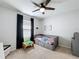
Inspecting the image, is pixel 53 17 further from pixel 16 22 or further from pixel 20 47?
pixel 20 47

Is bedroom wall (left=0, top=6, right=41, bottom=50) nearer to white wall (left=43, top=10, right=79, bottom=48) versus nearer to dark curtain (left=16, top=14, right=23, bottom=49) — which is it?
dark curtain (left=16, top=14, right=23, bottom=49)

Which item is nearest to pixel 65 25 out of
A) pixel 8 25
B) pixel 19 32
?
pixel 19 32

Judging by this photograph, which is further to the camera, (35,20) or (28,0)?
(35,20)

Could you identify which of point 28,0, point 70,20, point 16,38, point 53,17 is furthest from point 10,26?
point 70,20

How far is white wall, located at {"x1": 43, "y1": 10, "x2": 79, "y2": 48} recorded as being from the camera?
13.5 ft

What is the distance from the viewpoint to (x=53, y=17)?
5.28 metres

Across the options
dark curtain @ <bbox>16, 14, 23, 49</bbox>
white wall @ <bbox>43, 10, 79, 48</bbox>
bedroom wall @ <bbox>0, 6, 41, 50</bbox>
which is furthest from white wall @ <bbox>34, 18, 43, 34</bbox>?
bedroom wall @ <bbox>0, 6, 41, 50</bbox>

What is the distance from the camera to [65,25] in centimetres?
451

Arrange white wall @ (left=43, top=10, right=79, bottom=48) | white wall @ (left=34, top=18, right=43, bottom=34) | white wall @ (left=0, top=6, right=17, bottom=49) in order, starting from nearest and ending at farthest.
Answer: white wall @ (left=0, top=6, right=17, bottom=49) < white wall @ (left=43, top=10, right=79, bottom=48) < white wall @ (left=34, top=18, right=43, bottom=34)

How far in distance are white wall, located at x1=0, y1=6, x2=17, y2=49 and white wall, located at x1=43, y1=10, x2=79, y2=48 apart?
3.02 m

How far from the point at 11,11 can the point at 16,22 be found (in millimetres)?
695

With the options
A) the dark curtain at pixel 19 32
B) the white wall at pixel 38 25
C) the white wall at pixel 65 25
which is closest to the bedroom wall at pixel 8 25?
the dark curtain at pixel 19 32

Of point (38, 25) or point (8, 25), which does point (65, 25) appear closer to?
point (38, 25)

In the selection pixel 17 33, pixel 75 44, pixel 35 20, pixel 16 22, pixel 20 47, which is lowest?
pixel 20 47
